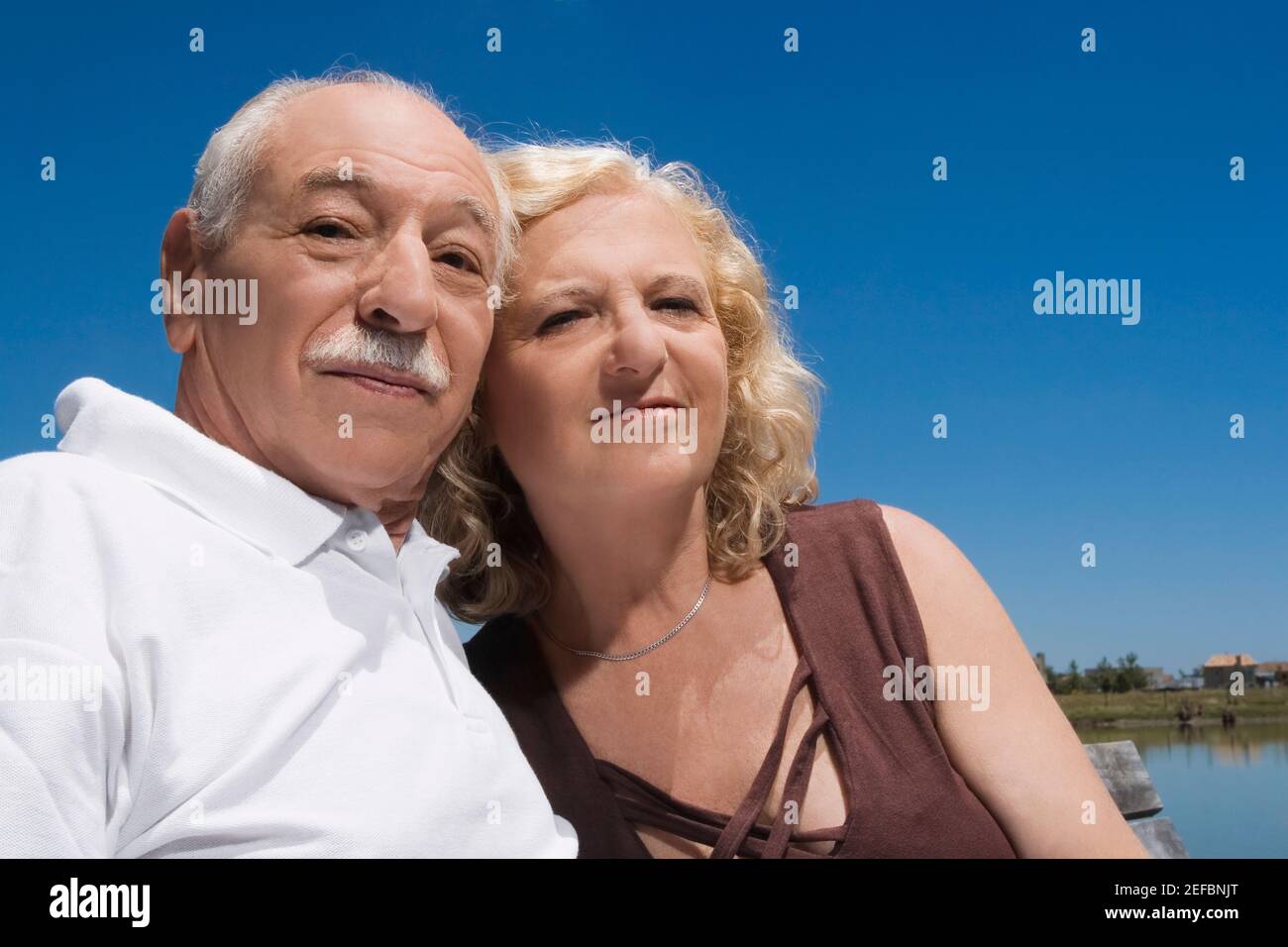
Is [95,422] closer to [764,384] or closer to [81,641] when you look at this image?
[81,641]

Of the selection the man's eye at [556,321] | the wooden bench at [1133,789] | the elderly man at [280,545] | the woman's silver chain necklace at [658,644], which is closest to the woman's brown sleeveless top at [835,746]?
the woman's silver chain necklace at [658,644]

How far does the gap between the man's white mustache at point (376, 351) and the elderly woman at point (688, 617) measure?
1.51 ft

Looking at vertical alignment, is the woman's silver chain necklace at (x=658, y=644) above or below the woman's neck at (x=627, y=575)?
below

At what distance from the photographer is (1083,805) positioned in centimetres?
235

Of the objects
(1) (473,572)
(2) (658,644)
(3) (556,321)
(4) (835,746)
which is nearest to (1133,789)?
A: (4) (835,746)

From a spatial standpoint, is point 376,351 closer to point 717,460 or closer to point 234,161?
point 234,161

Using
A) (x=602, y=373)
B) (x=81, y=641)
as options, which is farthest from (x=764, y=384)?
(x=81, y=641)

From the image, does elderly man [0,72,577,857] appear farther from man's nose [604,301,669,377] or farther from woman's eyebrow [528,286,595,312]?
man's nose [604,301,669,377]

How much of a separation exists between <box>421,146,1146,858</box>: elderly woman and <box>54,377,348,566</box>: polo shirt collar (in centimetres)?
73

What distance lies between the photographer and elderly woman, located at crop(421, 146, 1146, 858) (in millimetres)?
2336

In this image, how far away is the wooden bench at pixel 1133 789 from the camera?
3.86 meters

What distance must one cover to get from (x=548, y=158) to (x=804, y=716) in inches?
61.0

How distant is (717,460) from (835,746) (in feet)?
2.84

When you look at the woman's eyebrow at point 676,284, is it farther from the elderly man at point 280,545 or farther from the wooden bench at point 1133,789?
the wooden bench at point 1133,789
